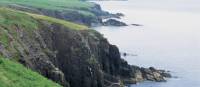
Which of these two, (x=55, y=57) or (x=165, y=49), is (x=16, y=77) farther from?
(x=165, y=49)

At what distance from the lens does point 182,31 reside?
192250mm

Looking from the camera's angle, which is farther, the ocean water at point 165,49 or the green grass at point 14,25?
the ocean water at point 165,49

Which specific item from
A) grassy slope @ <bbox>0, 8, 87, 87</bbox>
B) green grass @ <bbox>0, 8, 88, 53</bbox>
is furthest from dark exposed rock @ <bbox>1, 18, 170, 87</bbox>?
grassy slope @ <bbox>0, 8, 87, 87</bbox>

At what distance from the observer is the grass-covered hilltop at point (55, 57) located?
3766 centimetres

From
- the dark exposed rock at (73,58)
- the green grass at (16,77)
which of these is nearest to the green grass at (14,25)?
the dark exposed rock at (73,58)

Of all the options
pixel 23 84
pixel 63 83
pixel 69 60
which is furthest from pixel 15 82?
pixel 69 60

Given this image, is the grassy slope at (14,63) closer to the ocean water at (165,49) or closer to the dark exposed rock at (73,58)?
→ the dark exposed rock at (73,58)

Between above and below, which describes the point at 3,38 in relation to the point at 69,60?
above

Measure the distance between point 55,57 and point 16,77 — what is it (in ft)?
108

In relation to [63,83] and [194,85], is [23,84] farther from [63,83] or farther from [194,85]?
[194,85]

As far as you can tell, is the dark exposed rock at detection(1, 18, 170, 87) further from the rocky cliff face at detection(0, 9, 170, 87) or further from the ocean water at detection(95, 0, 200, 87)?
the ocean water at detection(95, 0, 200, 87)

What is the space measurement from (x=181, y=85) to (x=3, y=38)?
155 feet

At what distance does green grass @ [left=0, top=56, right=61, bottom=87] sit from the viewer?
105 feet

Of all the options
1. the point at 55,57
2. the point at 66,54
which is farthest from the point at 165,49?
the point at 55,57
